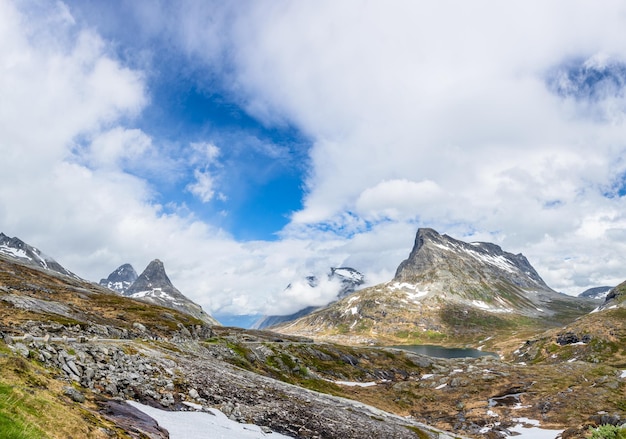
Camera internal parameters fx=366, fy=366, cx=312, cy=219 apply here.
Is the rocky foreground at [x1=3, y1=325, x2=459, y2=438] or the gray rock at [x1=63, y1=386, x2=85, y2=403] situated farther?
the rocky foreground at [x1=3, y1=325, x2=459, y2=438]

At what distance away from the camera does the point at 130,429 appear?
19.0 metres

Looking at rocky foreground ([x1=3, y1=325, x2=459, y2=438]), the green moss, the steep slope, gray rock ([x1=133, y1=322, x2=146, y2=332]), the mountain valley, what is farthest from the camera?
the steep slope

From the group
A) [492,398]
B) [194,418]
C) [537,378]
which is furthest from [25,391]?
[537,378]

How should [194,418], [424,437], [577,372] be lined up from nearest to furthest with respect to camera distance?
1. [194,418]
2. [424,437]
3. [577,372]

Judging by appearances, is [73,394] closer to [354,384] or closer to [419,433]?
[419,433]

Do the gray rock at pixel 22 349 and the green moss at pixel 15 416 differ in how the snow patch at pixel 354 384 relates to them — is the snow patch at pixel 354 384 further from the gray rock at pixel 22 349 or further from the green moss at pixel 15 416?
the green moss at pixel 15 416

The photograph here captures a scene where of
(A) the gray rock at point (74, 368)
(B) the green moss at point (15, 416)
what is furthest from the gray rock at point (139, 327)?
(B) the green moss at point (15, 416)

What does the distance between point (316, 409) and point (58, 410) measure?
2913cm

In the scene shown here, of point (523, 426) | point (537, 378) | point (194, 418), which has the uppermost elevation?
point (537, 378)

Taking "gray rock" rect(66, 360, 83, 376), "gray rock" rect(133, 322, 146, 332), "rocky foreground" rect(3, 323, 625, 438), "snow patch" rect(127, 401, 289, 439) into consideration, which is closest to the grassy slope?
"rocky foreground" rect(3, 323, 625, 438)

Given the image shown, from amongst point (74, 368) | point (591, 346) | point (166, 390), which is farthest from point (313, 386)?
point (591, 346)

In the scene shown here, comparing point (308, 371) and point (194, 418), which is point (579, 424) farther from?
point (194, 418)

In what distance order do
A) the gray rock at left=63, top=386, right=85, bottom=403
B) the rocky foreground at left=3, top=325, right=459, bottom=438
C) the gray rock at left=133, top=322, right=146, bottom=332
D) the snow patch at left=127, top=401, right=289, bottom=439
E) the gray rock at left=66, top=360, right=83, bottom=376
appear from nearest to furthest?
1. the gray rock at left=63, top=386, right=85, bottom=403
2. the snow patch at left=127, top=401, right=289, bottom=439
3. the rocky foreground at left=3, top=325, right=459, bottom=438
4. the gray rock at left=66, top=360, right=83, bottom=376
5. the gray rock at left=133, top=322, right=146, bottom=332

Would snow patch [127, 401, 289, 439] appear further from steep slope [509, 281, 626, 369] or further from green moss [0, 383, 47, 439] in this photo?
steep slope [509, 281, 626, 369]
